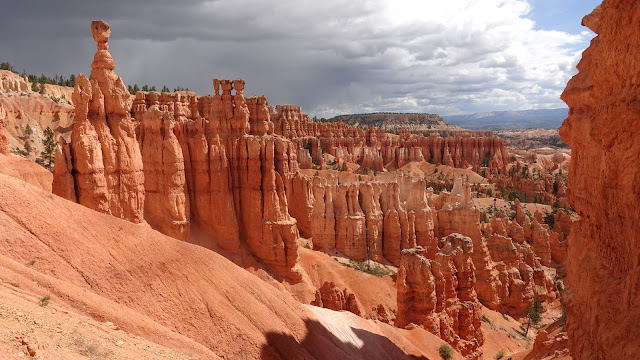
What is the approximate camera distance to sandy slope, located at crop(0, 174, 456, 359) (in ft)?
40.7

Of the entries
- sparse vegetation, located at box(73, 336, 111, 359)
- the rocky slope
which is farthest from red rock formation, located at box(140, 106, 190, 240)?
the rocky slope

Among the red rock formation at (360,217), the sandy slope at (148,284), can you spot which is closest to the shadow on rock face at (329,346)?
the sandy slope at (148,284)

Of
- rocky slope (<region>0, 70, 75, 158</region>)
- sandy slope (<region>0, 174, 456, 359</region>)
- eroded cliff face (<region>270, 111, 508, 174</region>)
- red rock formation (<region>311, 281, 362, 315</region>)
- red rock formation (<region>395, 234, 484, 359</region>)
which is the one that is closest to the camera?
sandy slope (<region>0, 174, 456, 359</region>)

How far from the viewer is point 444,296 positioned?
88.8 ft

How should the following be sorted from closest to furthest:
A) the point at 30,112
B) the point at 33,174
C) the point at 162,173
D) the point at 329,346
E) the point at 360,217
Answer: the point at 329,346, the point at 162,173, the point at 33,174, the point at 360,217, the point at 30,112

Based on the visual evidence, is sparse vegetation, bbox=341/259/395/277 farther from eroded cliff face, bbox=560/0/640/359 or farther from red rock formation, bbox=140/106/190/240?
eroded cliff face, bbox=560/0/640/359

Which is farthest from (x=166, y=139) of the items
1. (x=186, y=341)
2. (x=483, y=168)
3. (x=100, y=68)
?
(x=483, y=168)

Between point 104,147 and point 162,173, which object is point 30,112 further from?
point 104,147

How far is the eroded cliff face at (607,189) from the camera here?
32.7ft

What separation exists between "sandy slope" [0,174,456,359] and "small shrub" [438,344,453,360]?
5680mm

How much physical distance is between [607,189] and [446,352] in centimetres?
1406

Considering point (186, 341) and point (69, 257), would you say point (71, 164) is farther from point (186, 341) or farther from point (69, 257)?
point (186, 341)

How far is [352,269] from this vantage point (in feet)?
121

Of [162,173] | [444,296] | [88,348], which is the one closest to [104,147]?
[162,173]
